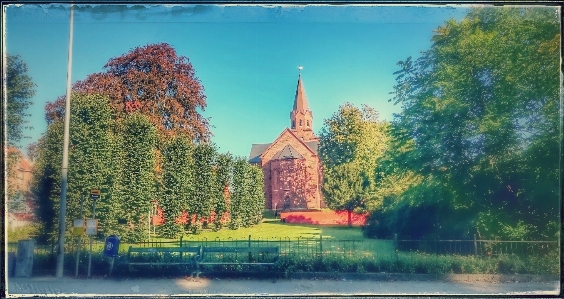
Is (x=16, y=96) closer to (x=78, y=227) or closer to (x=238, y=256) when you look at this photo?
(x=78, y=227)

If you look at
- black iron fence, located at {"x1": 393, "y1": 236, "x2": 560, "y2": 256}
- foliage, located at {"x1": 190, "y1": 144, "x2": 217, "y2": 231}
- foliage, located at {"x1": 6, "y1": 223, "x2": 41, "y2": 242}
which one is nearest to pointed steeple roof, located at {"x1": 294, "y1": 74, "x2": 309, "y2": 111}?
foliage, located at {"x1": 190, "y1": 144, "x2": 217, "y2": 231}

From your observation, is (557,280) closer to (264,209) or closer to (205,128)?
(264,209)

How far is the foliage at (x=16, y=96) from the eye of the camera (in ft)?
34.6

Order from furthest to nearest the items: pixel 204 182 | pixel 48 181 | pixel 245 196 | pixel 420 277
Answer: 1. pixel 204 182
2. pixel 245 196
3. pixel 48 181
4. pixel 420 277

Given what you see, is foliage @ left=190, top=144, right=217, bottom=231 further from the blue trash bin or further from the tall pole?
the tall pole

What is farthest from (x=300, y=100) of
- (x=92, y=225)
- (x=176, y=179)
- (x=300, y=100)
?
(x=92, y=225)

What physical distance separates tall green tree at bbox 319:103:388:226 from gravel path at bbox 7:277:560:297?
1767 millimetres

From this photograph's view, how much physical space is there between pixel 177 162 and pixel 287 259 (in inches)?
144

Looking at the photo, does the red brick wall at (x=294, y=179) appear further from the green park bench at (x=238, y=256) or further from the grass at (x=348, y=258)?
the green park bench at (x=238, y=256)

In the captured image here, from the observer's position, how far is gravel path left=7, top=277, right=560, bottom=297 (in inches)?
399

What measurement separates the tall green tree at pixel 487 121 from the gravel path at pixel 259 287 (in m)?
1.37

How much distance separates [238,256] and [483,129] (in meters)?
6.23

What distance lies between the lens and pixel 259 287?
10445 millimetres

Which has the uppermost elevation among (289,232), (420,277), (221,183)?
(221,183)
